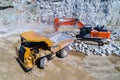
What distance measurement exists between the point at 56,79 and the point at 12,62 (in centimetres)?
342

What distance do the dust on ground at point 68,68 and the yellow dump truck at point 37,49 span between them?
517 mm

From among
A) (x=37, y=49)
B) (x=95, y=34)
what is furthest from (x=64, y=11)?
(x=37, y=49)

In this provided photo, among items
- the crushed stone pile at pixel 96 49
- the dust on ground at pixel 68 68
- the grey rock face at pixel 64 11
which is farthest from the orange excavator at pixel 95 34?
the grey rock face at pixel 64 11

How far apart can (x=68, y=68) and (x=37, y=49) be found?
2.37m

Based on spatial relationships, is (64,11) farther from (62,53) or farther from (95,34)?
(62,53)

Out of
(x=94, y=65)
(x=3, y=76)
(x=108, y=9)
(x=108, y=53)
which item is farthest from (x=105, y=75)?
(x=108, y=9)

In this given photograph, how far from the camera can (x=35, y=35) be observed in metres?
16.1

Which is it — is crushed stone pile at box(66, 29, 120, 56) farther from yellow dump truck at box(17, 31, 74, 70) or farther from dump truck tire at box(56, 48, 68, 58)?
yellow dump truck at box(17, 31, 74, 70)

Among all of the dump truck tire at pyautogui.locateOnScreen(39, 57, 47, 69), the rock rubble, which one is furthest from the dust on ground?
the rock rubble

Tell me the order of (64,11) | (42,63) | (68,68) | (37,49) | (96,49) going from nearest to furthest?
(37,49) → (42,63) → (68,68) → (96,49) → (64,11)

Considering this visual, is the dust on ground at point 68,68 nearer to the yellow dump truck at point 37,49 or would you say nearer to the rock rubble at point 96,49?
the rock rubble at point 96,49

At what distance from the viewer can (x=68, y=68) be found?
51.0 ft

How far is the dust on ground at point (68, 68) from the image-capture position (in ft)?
48.0

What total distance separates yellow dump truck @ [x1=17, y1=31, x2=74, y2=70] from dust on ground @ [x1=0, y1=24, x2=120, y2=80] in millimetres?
517
